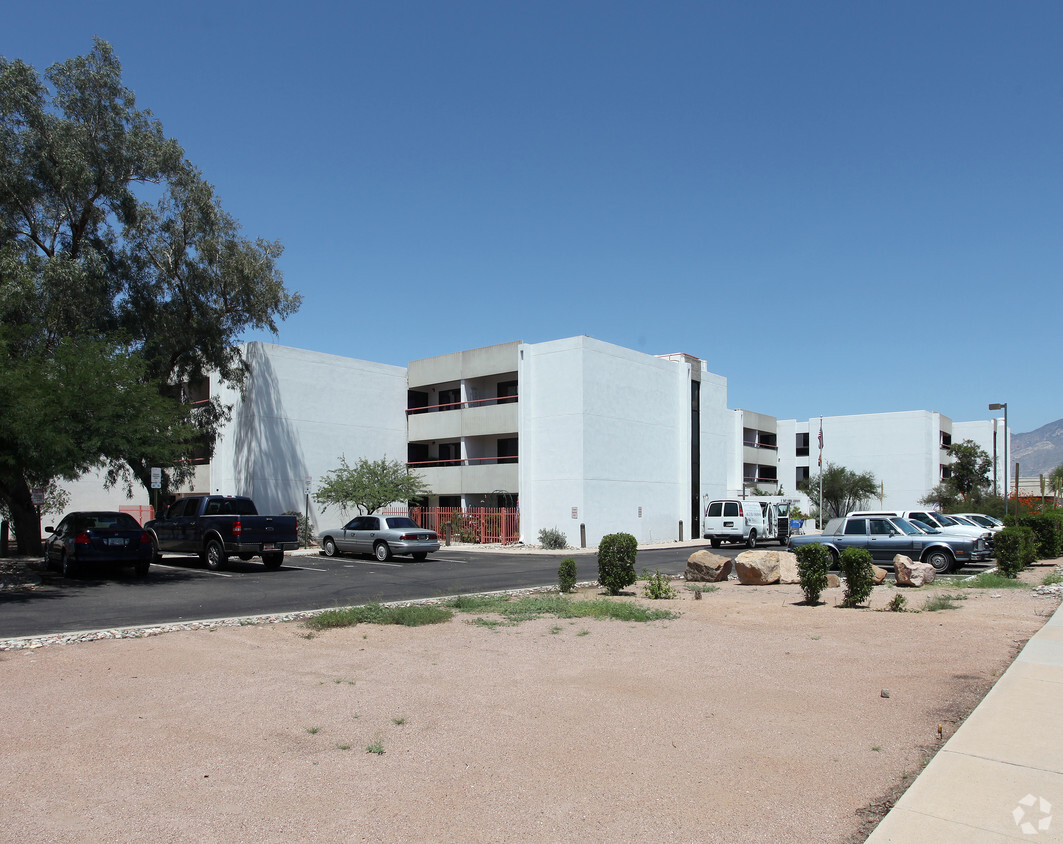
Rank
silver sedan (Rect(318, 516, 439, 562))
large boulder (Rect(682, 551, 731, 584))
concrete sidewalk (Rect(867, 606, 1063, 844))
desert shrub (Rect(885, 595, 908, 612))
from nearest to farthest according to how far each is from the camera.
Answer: concrete sidewalk (Rect(867, 606, 1063, 844)), desert shrub (Rect(885, 595, 908, 612)), large boulder (Rect(682, 551, 731, 584)), silver sedan (Rect(318, 516, 439, 562))

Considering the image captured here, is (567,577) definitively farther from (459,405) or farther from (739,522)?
(459,405)

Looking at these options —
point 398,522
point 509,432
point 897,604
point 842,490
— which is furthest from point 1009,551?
point 842,490

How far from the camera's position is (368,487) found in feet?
119

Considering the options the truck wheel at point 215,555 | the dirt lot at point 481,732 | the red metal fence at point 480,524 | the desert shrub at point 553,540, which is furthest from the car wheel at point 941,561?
the red metal fence at point 480,524

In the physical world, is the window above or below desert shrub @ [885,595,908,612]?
above

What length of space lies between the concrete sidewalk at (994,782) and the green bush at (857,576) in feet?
20.9

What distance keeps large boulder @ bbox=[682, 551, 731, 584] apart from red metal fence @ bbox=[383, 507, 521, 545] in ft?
60.3

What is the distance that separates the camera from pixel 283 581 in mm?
19562

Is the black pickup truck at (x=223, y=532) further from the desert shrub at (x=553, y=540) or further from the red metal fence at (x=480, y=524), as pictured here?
the desert shrub at (x=553, y=540)

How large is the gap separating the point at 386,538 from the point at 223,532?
6.14 metres

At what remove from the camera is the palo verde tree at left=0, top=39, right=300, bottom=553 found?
60.7 ft

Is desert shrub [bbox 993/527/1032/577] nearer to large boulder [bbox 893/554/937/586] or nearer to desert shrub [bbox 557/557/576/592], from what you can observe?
large boulder [bbox 893/554/937/586]

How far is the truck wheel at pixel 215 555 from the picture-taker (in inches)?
854

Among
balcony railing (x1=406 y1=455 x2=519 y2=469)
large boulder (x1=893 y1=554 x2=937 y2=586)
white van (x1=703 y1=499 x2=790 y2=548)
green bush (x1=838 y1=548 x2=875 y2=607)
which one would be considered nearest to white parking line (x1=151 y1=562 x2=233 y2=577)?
green bush (x1=838 y1=548 x2=875 y2=607)
